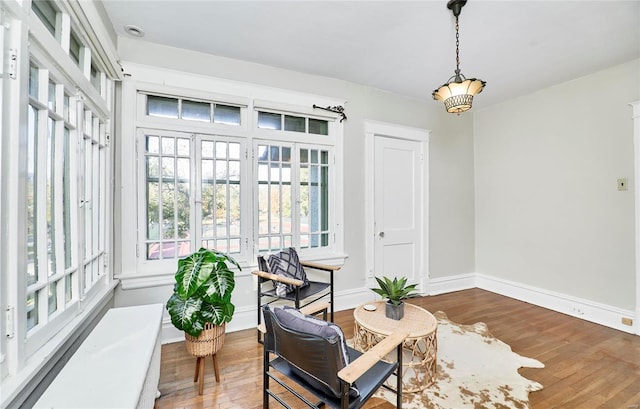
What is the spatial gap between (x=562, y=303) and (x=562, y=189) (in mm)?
1398

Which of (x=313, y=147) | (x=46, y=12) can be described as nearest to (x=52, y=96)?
(x=46, y=12)

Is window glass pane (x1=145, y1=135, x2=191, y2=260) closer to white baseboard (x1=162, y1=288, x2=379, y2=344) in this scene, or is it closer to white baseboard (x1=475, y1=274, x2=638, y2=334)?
white baseboard (x1=162, y1=288, x2=379, y2=344)

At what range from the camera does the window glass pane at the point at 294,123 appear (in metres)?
3.28

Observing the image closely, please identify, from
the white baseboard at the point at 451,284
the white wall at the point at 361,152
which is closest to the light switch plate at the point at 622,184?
the white wall at the point at 361,152

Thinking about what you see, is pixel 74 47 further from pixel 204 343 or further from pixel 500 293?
pixel 500 293

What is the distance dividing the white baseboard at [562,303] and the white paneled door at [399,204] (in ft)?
3.68

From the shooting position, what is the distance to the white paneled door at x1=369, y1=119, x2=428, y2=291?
3.77m

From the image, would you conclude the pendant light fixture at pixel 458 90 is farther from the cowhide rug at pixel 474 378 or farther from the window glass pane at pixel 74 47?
the window glass pane at pixel 74 47

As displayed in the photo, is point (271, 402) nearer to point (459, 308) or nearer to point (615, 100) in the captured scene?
point (459, 308)

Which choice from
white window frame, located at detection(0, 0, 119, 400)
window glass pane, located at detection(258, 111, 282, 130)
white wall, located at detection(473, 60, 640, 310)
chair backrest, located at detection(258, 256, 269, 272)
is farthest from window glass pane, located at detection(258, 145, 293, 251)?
white wall, located at detection(473, 60, 640, 310)

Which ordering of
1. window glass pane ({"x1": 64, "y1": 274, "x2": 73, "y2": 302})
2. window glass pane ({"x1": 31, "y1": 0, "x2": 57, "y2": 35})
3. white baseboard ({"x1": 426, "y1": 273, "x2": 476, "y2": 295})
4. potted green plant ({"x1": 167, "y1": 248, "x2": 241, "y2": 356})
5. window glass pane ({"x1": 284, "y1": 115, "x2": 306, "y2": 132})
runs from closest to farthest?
window glass pane ({"x1": 31, "y1": 0, "x2": 57, "y2": 35}) → window glass pane ({"x1": 64, "y1": 274, "x2": 73, "y2": 302}) → potted green plant ({"x1": 167, "y1": 248, "x2": 241, "y2": 356}) → window glass pane ({"x1": 284, "y1": 115, "x2": 306, "y2": 132}) → white baseboard ({"x1": 426, "y1": 273, "x2": 476, "y2": 295})

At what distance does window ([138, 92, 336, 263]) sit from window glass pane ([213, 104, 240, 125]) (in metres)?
0.01

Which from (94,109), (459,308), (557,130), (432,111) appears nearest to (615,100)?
(557,130)

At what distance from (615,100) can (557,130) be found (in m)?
0.57
